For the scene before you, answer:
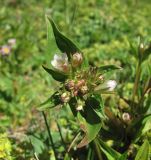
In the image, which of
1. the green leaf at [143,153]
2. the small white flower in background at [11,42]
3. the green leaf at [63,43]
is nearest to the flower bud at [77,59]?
the green leaf at [63,43]

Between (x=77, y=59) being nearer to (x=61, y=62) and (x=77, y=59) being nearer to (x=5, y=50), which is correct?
(x=61, y=62)

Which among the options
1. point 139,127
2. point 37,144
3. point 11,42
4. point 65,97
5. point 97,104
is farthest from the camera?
point 11,42

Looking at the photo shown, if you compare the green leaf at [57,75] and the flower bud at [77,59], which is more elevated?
the flower bud at [77,59]

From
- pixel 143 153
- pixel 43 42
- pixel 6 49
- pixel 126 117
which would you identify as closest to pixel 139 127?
pixel 126 117

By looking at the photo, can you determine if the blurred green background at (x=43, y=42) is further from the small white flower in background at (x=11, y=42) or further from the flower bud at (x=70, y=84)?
the flower bud at (x=70, y=84)

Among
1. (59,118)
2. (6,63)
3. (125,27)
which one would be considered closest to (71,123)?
(59,118)

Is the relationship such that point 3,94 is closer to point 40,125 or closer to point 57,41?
point 40,125
